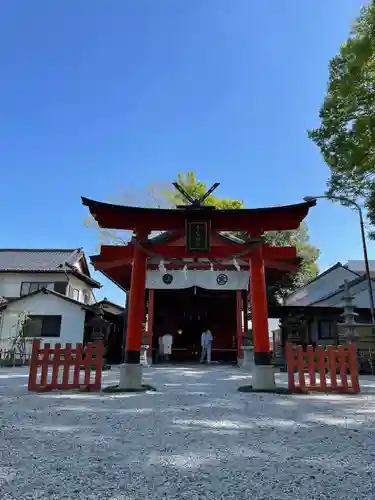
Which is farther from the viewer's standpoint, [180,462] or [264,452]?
[264,452]

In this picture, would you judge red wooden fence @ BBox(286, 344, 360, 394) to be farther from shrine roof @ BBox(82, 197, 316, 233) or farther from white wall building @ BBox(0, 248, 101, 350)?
white wall building @ BBox(0, 248, 101, 350)

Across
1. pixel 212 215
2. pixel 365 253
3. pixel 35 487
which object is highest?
pixel 365 253

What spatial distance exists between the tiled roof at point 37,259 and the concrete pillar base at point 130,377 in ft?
64.3

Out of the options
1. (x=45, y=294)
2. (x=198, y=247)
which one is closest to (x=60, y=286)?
(x=45, y=294)

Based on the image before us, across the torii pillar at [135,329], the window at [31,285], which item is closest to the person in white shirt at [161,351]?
the torii pillar at [135,329]

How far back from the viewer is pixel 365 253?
1656 cm

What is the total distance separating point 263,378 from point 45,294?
17.1 m

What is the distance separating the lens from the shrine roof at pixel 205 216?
8.15 m

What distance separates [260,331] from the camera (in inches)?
313

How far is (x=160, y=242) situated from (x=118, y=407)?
4.40 metres

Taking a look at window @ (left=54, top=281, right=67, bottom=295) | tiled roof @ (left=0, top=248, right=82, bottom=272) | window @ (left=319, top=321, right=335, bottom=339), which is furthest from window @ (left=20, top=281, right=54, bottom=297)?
window @ (left=319, top=321, right=335, bottom=339)

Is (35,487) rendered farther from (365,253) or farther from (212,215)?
(365,253)

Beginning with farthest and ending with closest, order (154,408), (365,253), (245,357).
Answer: (365,253)
(245,357)
(154,408)

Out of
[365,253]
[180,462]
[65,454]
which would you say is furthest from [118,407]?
[365,253]
